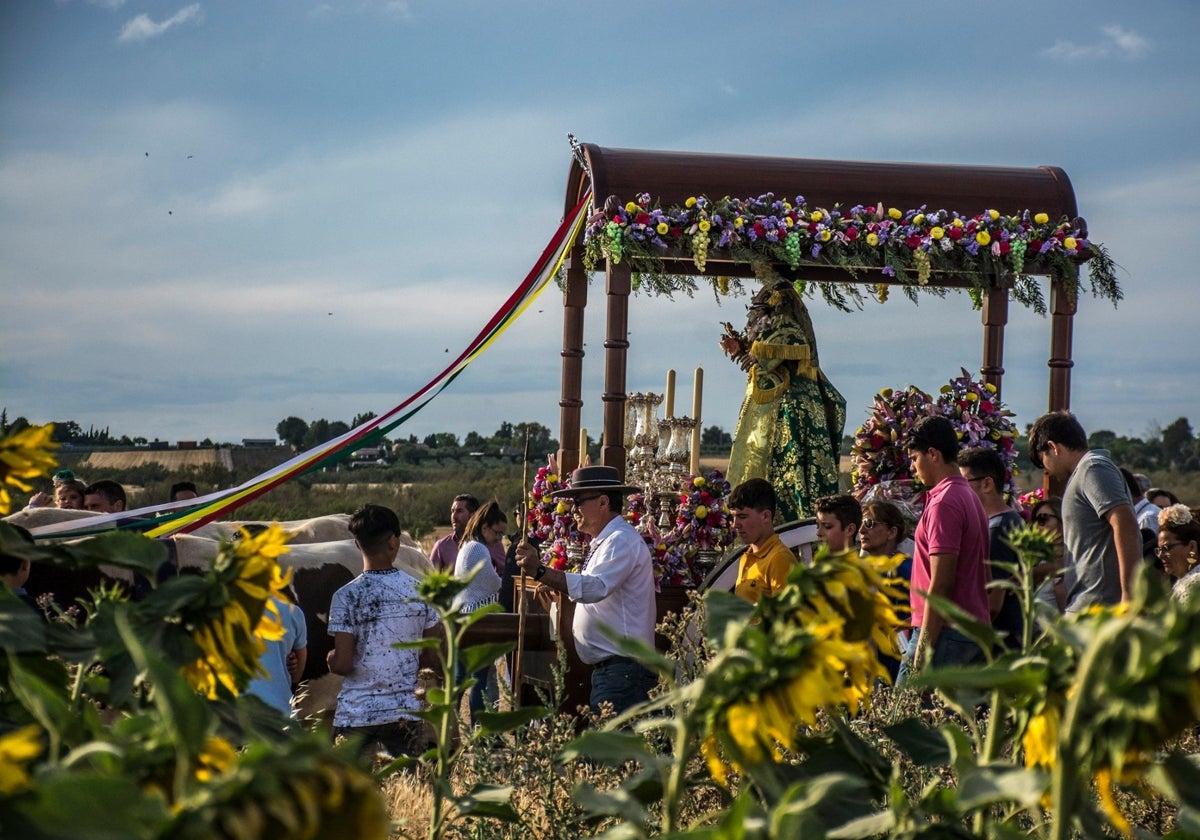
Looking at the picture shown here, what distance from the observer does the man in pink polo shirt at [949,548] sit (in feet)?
15.6

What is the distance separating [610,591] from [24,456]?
3987 millimetres

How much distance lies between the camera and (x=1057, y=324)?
7.36 meters

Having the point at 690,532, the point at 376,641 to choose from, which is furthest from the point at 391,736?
the point at 690,532

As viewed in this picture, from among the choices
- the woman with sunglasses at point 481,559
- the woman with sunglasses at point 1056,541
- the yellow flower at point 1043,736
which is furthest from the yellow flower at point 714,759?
the woman with sunglasses at point 481,559

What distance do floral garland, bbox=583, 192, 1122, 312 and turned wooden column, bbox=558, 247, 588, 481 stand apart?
Answer: 50 cm

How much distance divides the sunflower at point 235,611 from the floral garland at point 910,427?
20.4 feet

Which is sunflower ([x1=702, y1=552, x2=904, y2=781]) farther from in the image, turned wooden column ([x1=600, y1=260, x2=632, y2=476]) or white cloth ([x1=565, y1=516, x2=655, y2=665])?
turned wooden column ([x1=600, y1=260, x2=632, y2=476])

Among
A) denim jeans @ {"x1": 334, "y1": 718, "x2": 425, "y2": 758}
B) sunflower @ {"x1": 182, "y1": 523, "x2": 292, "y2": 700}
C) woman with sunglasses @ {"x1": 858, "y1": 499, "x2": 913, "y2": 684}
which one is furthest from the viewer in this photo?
woman with sunglasses @ {"x1": 858, "y1": 499, "x2": 913, "y2": 684}

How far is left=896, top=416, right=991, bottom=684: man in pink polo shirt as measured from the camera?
476 cm

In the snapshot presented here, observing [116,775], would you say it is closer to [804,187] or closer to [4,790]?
[4,790]

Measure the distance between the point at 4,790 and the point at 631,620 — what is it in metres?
4.69

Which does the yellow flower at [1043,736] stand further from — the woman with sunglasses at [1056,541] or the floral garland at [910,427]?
the floral garland at [910,427]

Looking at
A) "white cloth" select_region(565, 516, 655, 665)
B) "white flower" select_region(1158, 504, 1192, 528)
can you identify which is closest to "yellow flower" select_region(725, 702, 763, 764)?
"white cloth" select_region(565, 516, 655, 665)

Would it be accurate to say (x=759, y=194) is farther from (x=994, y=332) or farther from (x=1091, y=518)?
(x=1091, y=518)
